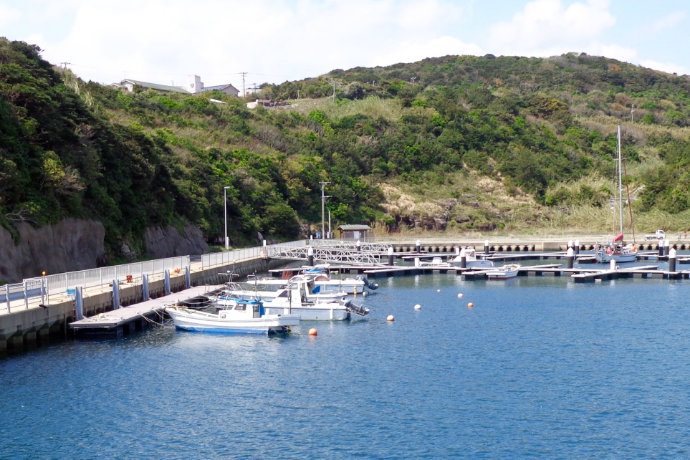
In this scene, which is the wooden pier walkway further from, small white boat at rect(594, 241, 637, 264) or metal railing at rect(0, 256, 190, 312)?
small white boat at rect(594, 241, 637, 264)

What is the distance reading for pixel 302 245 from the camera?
269ft

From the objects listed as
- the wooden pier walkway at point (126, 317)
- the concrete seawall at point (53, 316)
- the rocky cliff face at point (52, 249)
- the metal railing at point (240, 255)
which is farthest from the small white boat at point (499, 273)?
the concrete seawall at point (53, 316)

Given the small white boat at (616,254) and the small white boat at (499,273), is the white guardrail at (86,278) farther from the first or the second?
the small white boat at (616,254)

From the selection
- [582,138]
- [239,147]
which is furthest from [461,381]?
[582,138]

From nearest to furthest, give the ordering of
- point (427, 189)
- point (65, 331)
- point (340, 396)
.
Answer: point (340, 396), point (65, 331), point (427, 189)

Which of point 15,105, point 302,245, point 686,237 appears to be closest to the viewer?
point 15,105

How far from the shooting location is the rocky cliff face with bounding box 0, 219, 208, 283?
43.3m

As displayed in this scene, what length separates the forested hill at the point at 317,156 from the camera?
54.5m

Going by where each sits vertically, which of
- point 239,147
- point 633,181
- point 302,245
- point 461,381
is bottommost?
point 461,381

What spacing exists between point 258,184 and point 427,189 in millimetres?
35586

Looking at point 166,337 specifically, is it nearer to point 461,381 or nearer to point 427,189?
point 461,381

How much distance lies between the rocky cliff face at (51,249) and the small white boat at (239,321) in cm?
1046

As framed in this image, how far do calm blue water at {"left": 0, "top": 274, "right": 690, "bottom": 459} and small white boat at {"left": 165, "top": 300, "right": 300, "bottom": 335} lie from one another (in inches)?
24.5

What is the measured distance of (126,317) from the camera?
39938 millimetres
